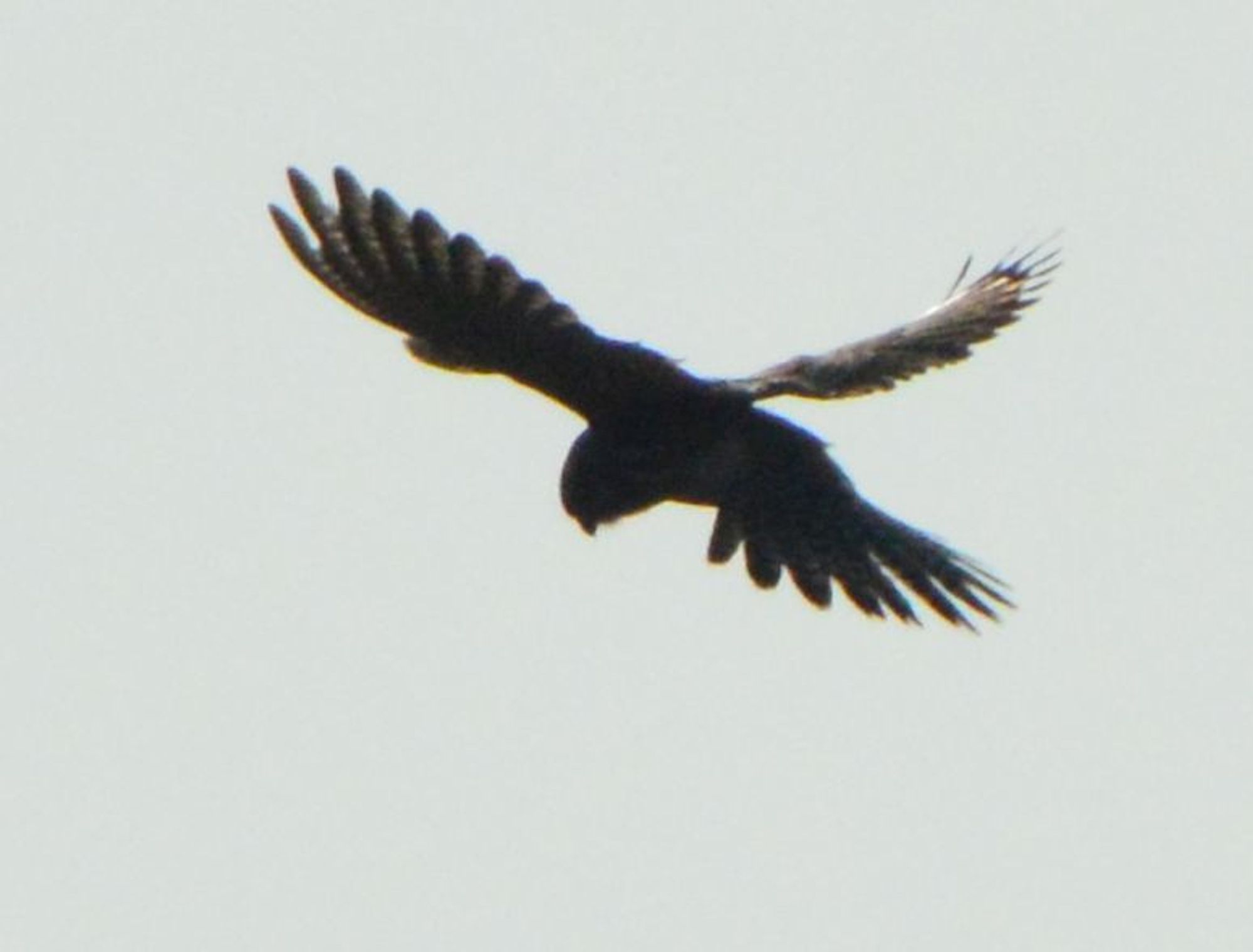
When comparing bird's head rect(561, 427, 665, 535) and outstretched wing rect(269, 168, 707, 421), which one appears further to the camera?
bird's head rect(561, 427, 665, 535)

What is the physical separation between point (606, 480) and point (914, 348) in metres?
0.96

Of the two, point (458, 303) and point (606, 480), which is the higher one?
point (458, 303)

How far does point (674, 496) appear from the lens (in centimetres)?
981

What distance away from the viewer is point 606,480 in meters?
9.73

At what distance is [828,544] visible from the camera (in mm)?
9828

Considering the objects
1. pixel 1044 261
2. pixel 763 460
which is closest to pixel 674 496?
pixel 763 460

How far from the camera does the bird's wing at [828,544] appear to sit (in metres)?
9.66

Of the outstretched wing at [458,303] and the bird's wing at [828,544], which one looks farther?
the bird's wing at [828,544]

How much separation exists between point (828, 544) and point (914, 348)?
0.61 meters

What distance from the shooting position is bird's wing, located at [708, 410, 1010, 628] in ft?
31.7

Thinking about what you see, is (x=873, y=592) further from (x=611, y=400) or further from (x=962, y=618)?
(x=611, y=400)

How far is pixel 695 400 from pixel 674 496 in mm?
528

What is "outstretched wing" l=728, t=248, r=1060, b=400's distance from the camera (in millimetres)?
9523

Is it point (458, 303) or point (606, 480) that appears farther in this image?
point (606, 480)
